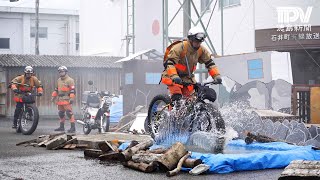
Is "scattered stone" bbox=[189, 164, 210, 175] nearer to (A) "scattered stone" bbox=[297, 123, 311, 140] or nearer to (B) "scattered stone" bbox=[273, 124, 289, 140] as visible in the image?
(A) "scattered stone" bbox=[297, 123, 311, 140]

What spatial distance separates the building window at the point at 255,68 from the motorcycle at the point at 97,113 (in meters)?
4.29

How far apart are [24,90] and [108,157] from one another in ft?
26.3

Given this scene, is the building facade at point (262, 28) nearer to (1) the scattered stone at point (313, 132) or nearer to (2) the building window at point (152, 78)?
(2) the building window at point (152, 78)

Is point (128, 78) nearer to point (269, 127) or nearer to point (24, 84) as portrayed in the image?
point (24, 84)

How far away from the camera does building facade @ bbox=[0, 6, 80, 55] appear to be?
43438 mm

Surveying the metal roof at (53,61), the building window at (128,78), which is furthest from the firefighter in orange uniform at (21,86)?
the metal roof at (53,61)

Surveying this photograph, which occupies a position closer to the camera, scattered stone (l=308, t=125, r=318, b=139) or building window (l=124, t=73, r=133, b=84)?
scattered stone (l=308, t=125, r=318, b=139)

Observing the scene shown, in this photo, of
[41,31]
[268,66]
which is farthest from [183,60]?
[41,31]

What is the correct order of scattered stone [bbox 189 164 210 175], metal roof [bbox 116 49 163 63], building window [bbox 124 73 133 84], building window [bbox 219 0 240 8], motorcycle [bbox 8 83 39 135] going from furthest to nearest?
building window [bbox 219 0 240 8] < building window [bbox 124 73 133 84] < metal roof [bbox 116 49 163 63] < motorcycle [bbox 8 83 39 135] < scattered stone [bbox 189 164 210 175]

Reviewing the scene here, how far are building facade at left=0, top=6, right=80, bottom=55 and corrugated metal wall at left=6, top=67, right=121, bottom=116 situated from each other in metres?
15.8

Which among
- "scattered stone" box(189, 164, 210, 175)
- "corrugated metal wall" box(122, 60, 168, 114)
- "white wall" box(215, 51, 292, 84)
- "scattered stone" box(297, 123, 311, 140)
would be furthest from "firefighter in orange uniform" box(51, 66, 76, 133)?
"scattered stone" box(189, 164, 210, 175)

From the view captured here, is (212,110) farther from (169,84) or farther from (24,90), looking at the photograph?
(24,90)

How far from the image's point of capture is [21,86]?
51.3 ft

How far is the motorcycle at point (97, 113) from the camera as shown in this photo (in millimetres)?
15664
